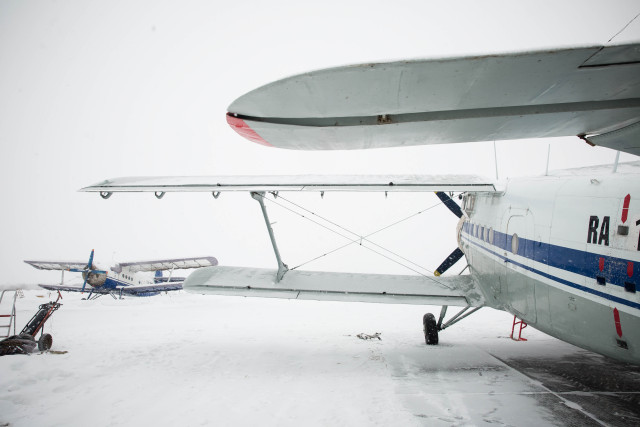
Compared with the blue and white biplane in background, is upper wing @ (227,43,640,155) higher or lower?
higher

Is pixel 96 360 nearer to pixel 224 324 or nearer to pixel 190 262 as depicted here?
pixel 224 324

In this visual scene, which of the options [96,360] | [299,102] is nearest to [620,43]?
[299,102]

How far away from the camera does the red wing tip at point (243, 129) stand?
1996mm

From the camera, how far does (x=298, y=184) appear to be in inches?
207

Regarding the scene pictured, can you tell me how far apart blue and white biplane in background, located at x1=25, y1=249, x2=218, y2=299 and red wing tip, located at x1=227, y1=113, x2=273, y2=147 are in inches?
711

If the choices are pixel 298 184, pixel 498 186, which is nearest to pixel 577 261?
pixel 498 186

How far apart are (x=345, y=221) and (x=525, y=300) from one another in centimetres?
9107

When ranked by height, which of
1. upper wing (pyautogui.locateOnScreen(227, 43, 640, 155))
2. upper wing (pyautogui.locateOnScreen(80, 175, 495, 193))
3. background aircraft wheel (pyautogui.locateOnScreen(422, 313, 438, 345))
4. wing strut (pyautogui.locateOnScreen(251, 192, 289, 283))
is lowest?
background aircraft wheel (pyautogui.locateOnScreen(422, 313, 438, 345))

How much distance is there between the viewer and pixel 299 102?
5.90 feet

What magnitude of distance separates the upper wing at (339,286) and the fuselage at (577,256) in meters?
1.23

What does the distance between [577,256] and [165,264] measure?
74.6 ft

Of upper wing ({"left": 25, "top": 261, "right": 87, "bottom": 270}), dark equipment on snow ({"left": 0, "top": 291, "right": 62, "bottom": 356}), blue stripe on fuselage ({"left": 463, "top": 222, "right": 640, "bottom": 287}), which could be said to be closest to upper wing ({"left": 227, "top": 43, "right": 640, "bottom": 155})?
blue stripe on fuselage ({"left": 463, "top": 222, "right": 640, "bottom": 287})

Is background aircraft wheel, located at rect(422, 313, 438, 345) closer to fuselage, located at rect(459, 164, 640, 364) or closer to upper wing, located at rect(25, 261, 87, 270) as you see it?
fuselage, located at rect(459, 164, 640, 364)

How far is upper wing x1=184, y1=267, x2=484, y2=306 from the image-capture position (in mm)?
6535
